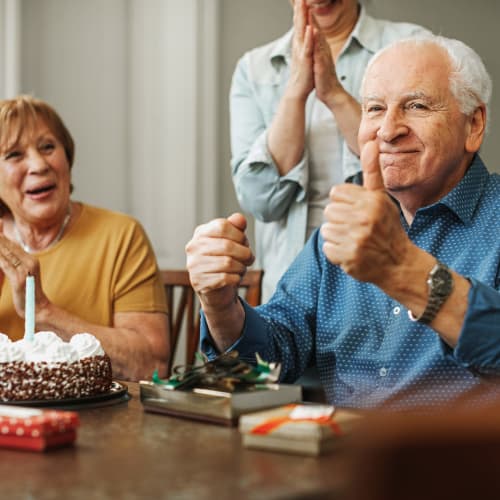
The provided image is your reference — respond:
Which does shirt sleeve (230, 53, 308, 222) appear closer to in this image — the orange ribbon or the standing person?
the standing person

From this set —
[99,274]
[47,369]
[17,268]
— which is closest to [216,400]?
[47,369]

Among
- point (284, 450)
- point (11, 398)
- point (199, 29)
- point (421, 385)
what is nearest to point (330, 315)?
point (421, 385)

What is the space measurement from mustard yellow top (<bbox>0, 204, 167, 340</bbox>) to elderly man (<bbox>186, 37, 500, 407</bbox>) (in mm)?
534

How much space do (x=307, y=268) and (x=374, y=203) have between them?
47 centimetres

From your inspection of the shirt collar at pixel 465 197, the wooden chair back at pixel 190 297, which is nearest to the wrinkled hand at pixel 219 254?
the shirt collar at pixel 465 197

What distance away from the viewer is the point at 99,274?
2.07 meters

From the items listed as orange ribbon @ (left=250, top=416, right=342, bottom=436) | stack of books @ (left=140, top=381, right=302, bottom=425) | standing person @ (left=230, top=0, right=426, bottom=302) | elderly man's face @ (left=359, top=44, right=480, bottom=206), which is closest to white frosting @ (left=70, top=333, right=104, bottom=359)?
stack of books @ (left=140, top=381, right=302, bottom=425)

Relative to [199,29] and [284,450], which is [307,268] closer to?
[284,450]

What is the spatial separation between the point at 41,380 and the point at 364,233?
0.47 meters

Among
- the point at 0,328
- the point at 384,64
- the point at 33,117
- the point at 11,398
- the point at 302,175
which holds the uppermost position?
the point at 384,64

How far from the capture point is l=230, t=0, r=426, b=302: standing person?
6.93ft

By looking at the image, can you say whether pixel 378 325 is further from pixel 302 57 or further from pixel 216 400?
pixel 302 57

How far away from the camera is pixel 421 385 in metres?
1.40

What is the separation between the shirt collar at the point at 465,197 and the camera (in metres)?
1.48
